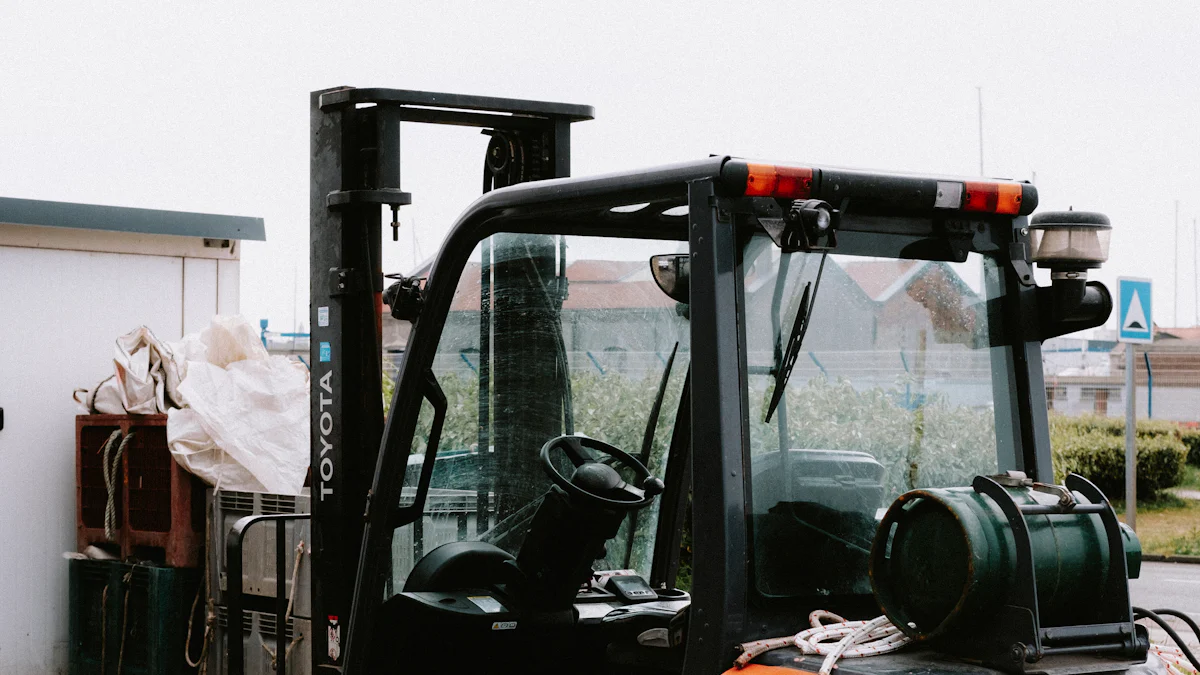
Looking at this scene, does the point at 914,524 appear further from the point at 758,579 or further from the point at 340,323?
the point at 340,323

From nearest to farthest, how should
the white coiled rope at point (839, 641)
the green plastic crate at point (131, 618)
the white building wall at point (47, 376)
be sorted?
the white coiled rope at point (839, 641) → the green plastic crate at point (131, 618) → the white building wall at point (47, 376)

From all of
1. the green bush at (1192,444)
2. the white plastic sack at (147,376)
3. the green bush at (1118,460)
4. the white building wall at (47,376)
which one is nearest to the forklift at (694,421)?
the white plastic sack at (147,376)

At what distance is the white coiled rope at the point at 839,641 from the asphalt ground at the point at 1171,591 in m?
7.66

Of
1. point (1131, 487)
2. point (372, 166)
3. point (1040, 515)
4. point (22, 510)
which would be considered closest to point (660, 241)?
point (372, 166)

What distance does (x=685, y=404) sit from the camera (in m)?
4.60

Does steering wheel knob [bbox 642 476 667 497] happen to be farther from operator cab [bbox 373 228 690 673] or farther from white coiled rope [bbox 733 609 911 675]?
white coiled rope [bbox 733 609 911 675]

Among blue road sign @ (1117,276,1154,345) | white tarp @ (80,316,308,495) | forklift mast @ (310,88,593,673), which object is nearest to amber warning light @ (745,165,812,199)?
forklift mast @ (310,88,593,673)

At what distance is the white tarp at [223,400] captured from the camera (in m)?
7.79

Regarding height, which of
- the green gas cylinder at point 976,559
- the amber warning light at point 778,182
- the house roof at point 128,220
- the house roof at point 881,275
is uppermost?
the house roof at point 128,220

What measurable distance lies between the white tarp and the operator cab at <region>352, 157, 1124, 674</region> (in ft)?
11.6

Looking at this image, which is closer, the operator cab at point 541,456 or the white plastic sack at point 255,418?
the operator cab at point 541,456

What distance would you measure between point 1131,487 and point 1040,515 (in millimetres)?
12353

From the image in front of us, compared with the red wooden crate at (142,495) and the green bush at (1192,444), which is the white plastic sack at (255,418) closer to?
the red wooden crate at (142,495)

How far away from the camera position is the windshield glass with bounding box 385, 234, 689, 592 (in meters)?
4.30
